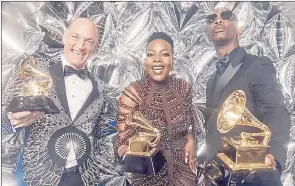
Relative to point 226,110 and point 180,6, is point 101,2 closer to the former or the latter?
point 180,6

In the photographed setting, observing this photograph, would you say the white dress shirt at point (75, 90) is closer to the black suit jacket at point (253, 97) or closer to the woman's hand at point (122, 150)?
the woman's hand at point (122, 150)

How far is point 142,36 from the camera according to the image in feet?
7.84

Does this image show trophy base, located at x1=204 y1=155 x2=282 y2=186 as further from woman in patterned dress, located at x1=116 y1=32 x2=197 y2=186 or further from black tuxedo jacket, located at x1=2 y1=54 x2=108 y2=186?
black tuxedo jacket, located at x1=2 y1=54 x2=108 y2=186

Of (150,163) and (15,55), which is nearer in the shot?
(150,163)

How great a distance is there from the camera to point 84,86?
2.39m

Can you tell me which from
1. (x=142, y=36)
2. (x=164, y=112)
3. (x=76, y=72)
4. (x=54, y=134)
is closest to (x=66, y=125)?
(x=54, y=134)

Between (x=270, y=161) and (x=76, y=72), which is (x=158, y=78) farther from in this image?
(x=270, y=161)

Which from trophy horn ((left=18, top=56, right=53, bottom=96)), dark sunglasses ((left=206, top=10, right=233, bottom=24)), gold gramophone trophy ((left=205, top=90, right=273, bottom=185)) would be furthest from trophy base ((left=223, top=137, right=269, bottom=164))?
trophy horn ((left=18, top=56, right=53, bottom=96))

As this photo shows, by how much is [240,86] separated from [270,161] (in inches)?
21.5

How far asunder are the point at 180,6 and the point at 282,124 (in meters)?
1.08

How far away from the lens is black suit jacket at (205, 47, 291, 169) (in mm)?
2307

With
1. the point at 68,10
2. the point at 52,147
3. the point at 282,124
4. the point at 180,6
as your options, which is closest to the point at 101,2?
the point at 68,10

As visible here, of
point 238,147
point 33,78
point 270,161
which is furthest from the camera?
point 33,78

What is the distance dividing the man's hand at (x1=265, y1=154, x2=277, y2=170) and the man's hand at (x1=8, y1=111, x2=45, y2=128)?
1568 millimetres
